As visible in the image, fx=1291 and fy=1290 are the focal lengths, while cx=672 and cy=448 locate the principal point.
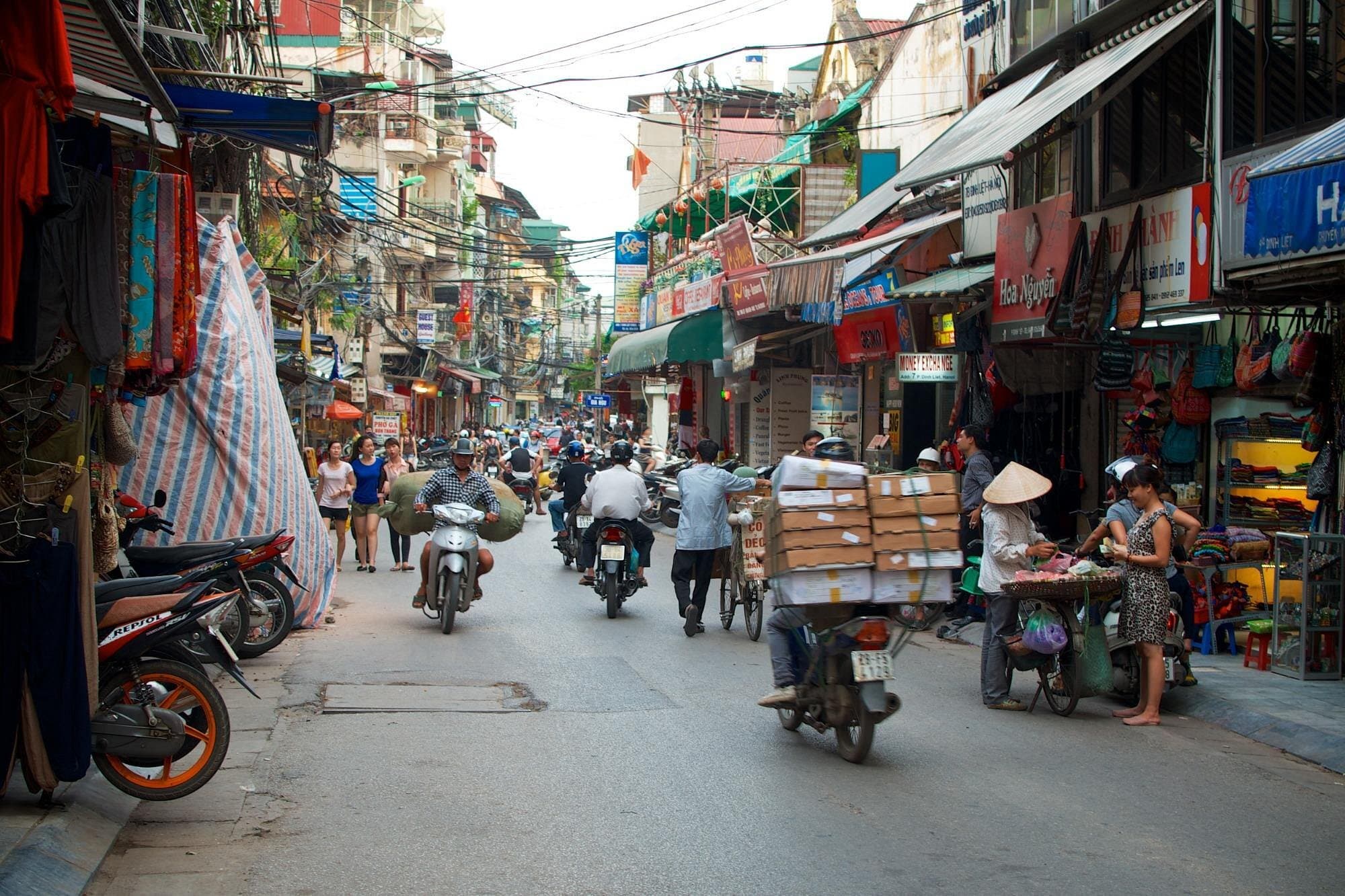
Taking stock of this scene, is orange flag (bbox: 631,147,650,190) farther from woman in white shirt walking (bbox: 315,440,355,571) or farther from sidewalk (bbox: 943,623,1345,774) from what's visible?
sidewalk (bbox: 943,623,1345,774)

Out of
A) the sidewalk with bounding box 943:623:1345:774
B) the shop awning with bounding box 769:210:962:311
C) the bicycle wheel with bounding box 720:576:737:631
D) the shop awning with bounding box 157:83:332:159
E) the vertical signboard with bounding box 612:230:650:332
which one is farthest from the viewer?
the vertical signboard with bounding box 612:230:650:332

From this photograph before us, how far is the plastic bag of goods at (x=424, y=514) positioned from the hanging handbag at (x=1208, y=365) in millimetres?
6548

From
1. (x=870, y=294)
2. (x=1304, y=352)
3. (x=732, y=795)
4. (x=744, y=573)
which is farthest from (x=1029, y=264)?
(x=732, y=795)

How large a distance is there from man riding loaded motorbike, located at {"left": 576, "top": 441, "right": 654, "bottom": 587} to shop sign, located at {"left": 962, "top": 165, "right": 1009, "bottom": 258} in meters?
5.53

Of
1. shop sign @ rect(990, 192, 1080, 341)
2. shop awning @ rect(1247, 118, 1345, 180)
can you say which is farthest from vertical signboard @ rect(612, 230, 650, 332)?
shop awning @ rect(1247, 118, 1345, 180)

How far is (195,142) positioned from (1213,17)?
9.78 m

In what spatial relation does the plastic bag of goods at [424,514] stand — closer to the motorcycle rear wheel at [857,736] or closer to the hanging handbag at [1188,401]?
the motorcycle rear wheel at [857,736]

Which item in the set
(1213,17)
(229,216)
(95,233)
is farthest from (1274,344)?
(229,216)

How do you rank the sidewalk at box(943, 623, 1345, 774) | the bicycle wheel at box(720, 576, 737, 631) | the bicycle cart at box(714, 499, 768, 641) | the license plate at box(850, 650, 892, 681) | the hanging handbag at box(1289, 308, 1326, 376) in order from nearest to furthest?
the license plate at box(850, 650, 892, 681) < the sidewalk at box(943, 623, 1345, 774) < the hanging handbag at box(1289, 308, 1326, 376) < the bicycle cart at box(714, 499, 768, 641) < the bicycle wheel at box(720, 576, 737, 631)

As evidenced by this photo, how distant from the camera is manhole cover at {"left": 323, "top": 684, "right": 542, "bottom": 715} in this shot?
28.0 feet

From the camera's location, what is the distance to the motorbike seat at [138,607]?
600 centimetres

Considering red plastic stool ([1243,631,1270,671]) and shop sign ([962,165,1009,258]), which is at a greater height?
shop sign ([962,165,1009,258])

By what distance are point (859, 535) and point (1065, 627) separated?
7.51 ft

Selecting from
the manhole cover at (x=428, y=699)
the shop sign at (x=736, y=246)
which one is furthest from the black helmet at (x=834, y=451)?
the shop sign at (x=736, y=246)
